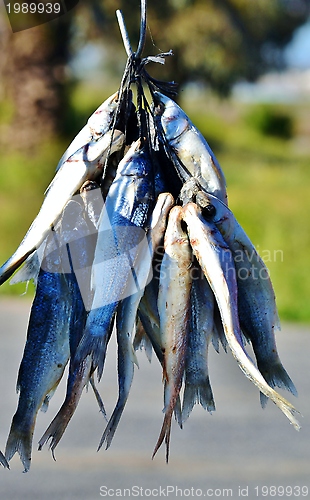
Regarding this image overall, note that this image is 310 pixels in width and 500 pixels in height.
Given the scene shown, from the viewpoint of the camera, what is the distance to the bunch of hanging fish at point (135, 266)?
8.24 feet

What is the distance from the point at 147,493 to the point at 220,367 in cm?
274

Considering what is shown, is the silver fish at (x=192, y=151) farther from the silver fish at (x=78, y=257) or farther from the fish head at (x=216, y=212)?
the silver fish at (x=78, y=257)

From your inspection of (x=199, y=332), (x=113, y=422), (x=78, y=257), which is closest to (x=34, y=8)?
(x=78, y=257)

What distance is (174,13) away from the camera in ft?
60.6

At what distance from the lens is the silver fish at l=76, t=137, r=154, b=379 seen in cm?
251

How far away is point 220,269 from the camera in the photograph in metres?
2.44

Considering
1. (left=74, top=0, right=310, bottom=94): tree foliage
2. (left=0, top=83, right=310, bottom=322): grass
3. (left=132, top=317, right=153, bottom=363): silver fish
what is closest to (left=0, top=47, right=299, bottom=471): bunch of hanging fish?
(left=132, top=317, right=153, bottom=363): silver fish

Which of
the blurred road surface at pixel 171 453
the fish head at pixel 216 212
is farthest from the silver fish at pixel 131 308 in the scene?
the blurred road surface at pixel 171 453

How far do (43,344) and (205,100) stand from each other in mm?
18012

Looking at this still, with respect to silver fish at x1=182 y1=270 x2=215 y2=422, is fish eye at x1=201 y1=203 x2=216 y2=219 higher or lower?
higher

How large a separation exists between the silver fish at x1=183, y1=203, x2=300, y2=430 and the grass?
788 centimetres

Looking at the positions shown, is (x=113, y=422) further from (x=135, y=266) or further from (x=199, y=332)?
(x=135, y=266)

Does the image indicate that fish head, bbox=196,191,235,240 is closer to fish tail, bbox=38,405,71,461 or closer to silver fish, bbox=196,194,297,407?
silver fish, bbox=196,194,297,407

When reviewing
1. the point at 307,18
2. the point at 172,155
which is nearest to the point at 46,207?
the point at 172,155
